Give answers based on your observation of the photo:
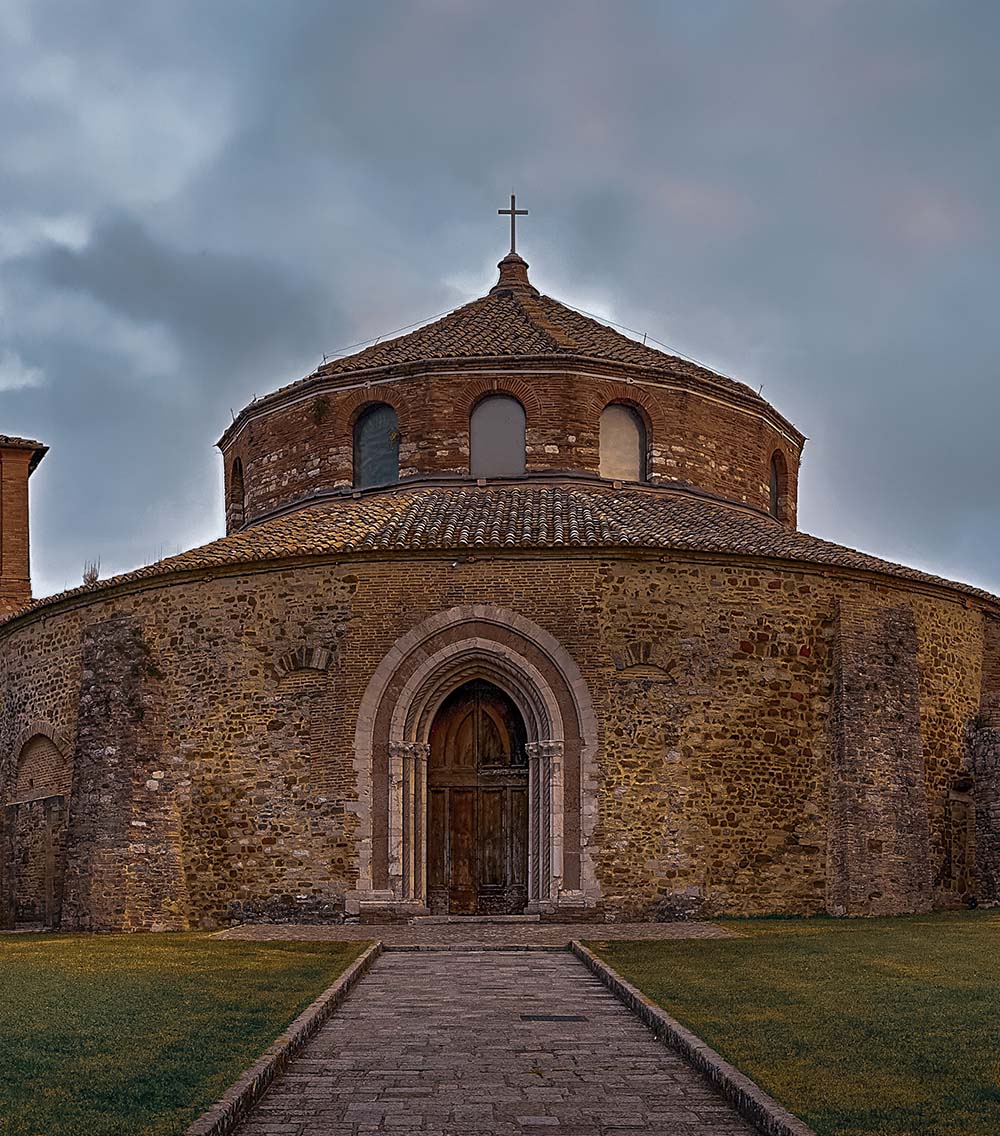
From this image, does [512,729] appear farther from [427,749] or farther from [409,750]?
[409,750]

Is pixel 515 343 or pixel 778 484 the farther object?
pixel 778 484

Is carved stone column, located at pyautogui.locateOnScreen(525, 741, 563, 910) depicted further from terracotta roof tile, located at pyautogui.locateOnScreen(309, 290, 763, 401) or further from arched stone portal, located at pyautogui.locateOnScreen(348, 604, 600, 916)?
terracotta roof tile, located at pyautogui.locateOnScreen(309, 290, 763, 401)

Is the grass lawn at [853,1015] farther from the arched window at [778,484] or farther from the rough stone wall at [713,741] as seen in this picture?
the arched window at [778,484]

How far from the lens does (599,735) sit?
72.5 ft

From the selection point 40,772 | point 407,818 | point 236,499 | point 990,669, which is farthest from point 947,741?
point 40,772

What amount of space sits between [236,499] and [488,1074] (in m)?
22.9

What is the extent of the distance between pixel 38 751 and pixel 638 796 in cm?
1063

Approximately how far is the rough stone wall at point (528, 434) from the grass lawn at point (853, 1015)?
10.8 m

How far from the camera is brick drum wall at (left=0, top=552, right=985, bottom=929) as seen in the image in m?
22.1

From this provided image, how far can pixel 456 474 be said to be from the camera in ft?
88.7

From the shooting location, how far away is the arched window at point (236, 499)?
3105cm

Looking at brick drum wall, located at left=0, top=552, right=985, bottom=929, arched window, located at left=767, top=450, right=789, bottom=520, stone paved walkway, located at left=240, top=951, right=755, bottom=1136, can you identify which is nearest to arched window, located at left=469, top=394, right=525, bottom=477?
brick drum wall, located at left=0, top=552, right=985, bottom=929

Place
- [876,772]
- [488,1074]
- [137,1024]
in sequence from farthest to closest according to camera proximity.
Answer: [876,772] → [137,1024] → [488,1074]

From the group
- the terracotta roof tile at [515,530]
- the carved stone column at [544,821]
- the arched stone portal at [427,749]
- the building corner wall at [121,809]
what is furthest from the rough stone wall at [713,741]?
the building corner wall at [121,809]
